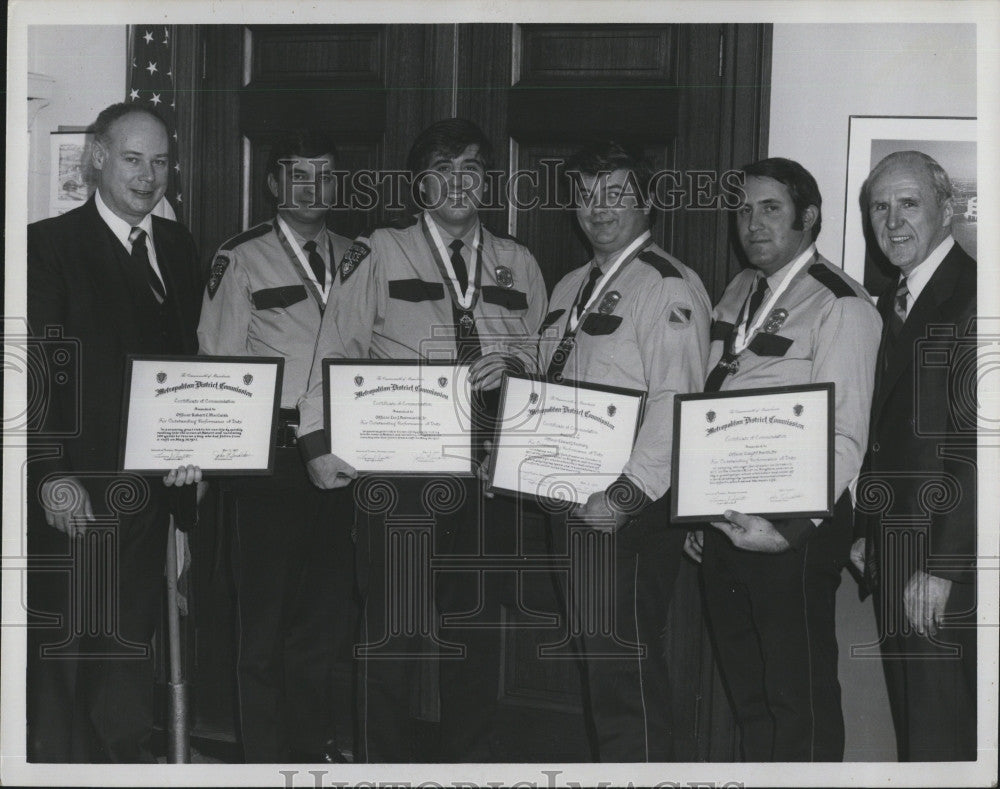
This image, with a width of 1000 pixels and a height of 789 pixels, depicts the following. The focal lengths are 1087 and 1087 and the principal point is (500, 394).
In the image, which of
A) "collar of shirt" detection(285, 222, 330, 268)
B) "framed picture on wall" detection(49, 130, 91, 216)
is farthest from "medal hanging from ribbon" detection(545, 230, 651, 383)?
"framed picture on wall" detection(49, 130, 91, 216)

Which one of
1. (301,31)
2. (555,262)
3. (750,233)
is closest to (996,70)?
(750,233)

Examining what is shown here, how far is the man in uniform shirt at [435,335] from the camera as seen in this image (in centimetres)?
350

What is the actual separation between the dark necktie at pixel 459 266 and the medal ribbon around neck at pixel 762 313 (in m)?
0.90

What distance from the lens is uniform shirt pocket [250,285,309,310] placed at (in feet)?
12.1

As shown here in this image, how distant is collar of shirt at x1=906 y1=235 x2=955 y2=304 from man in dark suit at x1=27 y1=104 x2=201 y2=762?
2415 millimetres

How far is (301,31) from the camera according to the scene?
386 cm

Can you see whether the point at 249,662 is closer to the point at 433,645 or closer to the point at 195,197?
the point at 433,645

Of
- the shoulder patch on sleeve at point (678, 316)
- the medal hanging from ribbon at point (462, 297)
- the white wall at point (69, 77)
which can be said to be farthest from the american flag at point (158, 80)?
the shoulder patch on sleeve at point (678, 316)

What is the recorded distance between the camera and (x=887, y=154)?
3654mm

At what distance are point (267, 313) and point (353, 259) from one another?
0.36m

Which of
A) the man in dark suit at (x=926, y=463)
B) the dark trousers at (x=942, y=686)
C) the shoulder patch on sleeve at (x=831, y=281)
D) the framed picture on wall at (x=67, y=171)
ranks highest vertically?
the framed picture on wall at (x=67, y=171)

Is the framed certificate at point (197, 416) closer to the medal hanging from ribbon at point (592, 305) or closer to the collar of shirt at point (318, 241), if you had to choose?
the collar of shirt at point (318, 241)

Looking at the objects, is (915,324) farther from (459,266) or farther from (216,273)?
(216,273)

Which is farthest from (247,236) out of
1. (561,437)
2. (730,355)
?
(730,355)
